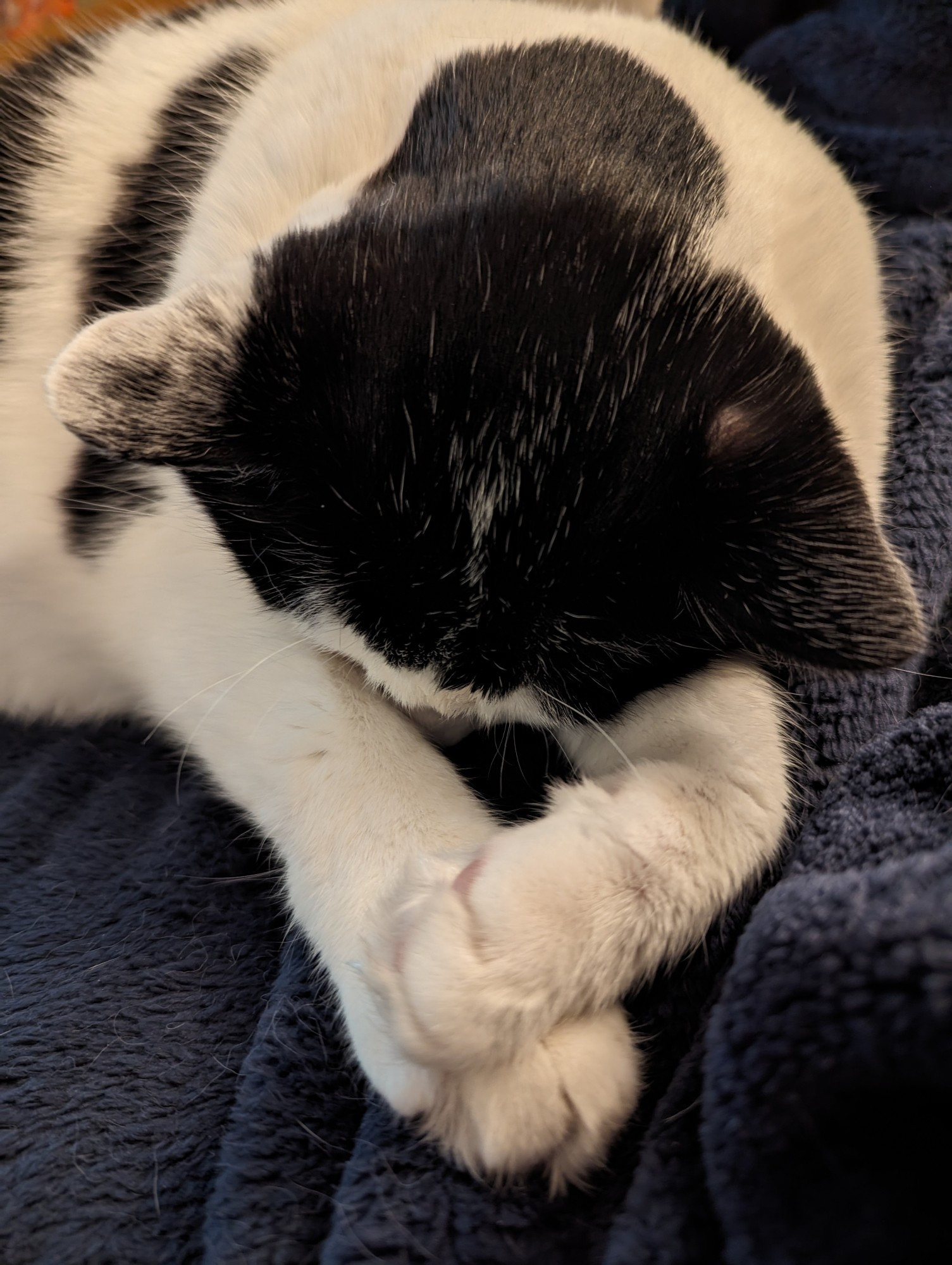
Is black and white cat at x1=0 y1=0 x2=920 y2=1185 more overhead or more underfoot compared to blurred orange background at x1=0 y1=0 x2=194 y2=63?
more underfoot

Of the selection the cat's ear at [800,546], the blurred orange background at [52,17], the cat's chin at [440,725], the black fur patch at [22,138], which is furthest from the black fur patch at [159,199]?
the cat's ear at [800,546]

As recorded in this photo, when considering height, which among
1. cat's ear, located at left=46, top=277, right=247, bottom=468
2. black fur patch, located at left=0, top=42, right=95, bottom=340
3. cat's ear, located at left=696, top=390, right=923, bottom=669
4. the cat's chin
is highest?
black fur patch, located at left=0, top=42, right=95, bottom=340

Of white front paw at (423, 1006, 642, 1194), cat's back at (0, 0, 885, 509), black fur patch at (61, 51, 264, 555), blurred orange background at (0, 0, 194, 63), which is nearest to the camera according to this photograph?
white front paw at (423, 1006, 642, 1194)

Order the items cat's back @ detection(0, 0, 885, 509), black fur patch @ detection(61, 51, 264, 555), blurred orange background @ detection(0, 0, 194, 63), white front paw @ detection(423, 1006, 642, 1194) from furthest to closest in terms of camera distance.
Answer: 1. blurred orange background @ detection(0, 0, 194, 63)
2. black fur patch @ detection(61, 51, 264, 555)
3. cat's back @ detection(0, 0, 885, 509)
4. white front paw @ detection(423, 1006, 642, 1194)

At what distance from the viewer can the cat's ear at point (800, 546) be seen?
69cm

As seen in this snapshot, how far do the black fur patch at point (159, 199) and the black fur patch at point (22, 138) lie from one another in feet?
0.39

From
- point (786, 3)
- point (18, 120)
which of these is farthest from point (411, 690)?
point (786, 3)

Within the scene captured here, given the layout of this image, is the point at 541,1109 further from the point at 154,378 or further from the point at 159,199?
the point at 159,199

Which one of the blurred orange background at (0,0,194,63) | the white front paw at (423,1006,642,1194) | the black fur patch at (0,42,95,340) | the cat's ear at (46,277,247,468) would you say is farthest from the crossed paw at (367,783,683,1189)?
the blurred orange background at (0,0,194,63)

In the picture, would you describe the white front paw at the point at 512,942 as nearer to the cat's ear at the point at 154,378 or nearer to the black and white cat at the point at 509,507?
the black and white cat at the point at 509,507

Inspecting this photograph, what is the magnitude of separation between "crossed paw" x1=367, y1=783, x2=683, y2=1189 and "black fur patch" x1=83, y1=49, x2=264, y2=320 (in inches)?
32.9

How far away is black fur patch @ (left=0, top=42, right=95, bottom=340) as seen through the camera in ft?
3.95

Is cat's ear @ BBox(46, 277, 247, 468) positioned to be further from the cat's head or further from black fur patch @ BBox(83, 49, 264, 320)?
black fur patch @ BBox(83, 49, 264, 320)

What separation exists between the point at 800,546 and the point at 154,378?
508 millimetres
